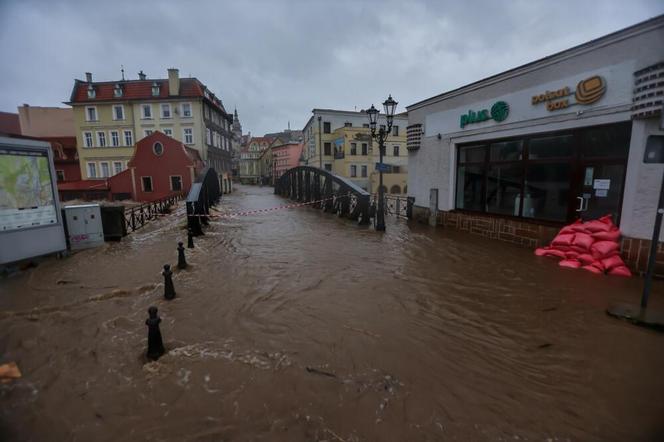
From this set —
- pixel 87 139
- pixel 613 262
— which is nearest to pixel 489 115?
pixel 613 262

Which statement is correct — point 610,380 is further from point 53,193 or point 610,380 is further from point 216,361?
point 53,193

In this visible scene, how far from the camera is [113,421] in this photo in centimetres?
268

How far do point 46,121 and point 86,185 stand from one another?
1518 centimetres

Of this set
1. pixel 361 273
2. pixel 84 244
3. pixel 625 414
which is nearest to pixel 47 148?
pixel 84 244

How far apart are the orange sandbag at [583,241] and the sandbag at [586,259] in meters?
0.14

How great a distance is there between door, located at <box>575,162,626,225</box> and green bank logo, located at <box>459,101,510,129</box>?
2636mm

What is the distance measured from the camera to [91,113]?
34062 mm

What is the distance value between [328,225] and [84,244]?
7.90 meters

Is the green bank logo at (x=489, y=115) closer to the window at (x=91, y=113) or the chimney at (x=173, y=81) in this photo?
the chimney at (x=173, y=81)

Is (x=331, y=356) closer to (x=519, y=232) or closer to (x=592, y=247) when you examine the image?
(x=592, y=247)

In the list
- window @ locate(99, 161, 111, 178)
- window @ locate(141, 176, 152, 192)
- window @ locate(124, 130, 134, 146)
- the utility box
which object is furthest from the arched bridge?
window @ locate(99, 161, 111, 178)

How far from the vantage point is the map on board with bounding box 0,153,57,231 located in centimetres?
632

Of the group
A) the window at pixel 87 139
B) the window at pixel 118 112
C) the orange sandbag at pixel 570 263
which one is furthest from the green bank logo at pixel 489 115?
the window at pixel 87 139

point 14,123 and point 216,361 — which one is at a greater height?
point 14,123
